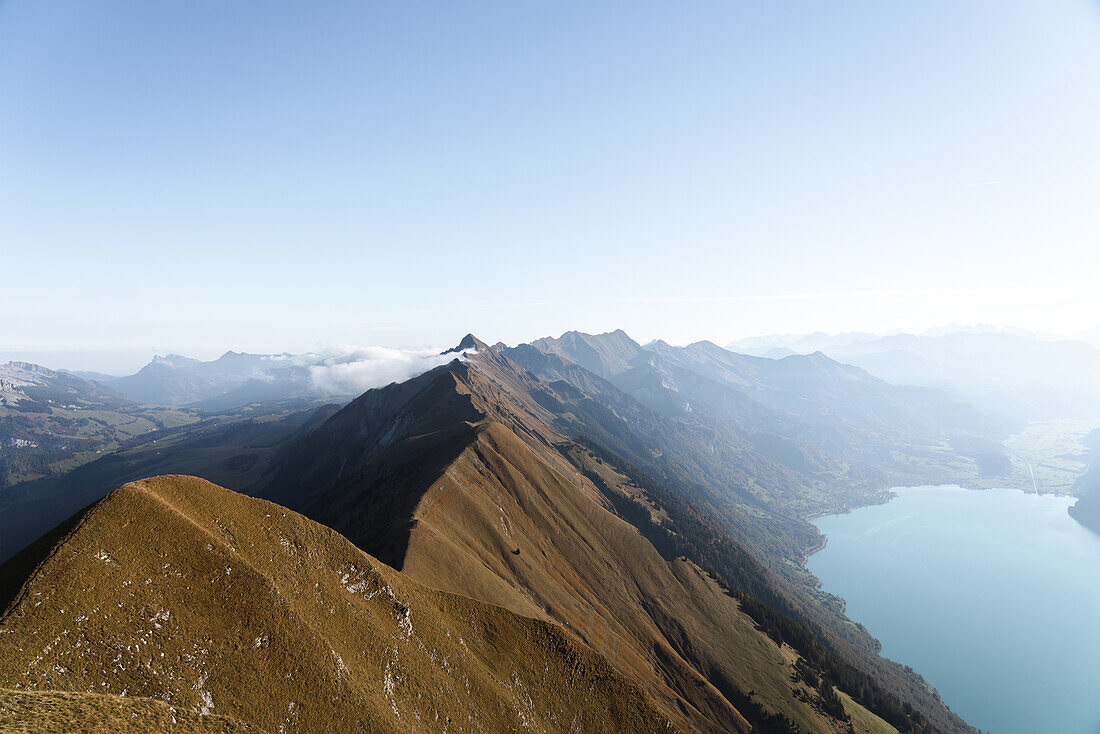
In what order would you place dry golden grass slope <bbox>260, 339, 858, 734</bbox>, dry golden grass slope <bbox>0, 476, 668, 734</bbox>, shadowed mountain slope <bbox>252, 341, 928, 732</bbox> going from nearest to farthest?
dry golden grass slope <bbox>0, 476, 668, 734</bbox>, dry golden grass slope <bbox>260, 339, 858, 734</bbox>, shadowed mountain slope <bbox>252, 341, 928, 732</bbox>

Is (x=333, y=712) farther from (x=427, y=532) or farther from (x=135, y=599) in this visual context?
(x=427, y=532)

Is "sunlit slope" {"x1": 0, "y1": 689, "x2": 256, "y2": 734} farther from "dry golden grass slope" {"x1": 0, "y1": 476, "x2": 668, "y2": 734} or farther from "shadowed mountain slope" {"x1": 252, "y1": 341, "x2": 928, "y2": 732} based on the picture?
"shadowed mountain slope" {"x1": 252, "y1": 341, "x2": 928, "y2": 732}

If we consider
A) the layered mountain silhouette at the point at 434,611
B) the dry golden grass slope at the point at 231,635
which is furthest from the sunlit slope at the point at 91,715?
the layered mountain silhouette at the point at 434,611

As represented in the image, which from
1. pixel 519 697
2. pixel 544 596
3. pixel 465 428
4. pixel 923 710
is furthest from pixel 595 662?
pixel 923 710

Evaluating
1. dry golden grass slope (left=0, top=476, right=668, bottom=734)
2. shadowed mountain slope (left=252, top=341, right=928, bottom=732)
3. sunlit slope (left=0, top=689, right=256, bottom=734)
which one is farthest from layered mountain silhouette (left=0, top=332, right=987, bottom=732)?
shadowed mountain slope (left=252, top=341, right=928, bottom=732)

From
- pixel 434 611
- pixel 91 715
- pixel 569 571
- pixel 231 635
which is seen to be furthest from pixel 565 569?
pixel 91 715
